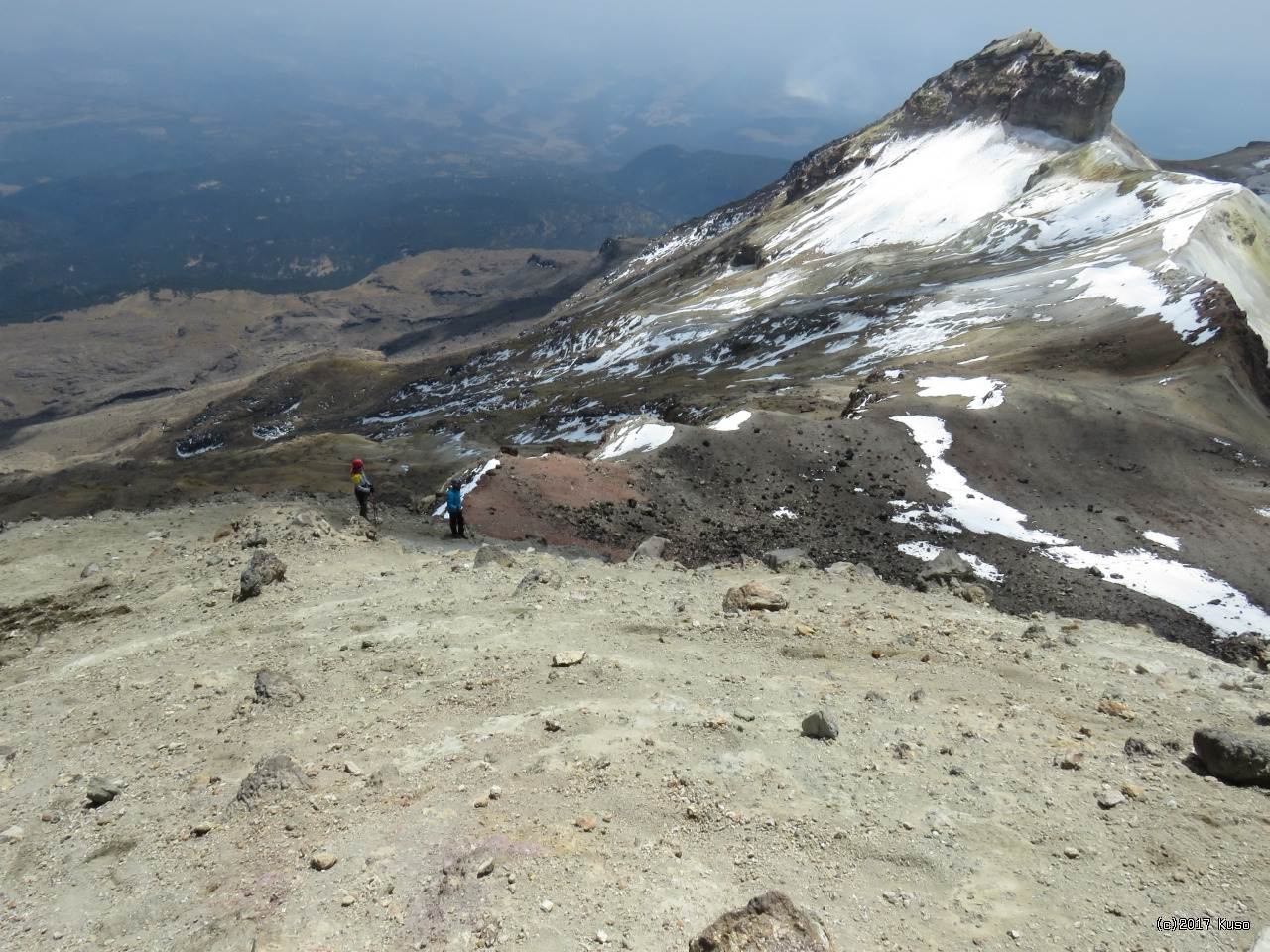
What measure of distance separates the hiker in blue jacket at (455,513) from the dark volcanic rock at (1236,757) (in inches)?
690

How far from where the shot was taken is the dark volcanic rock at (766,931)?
561cm

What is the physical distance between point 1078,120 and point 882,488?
268ft

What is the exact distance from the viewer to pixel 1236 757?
802cm

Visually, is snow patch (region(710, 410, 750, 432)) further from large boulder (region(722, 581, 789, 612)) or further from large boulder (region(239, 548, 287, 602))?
large boulder (region(239, 548, 287, 602))

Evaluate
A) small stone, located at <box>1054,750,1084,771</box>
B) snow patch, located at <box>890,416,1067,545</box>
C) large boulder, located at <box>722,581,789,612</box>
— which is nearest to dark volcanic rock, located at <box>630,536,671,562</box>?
large boulder, located at <box>722,581,789,612</box>

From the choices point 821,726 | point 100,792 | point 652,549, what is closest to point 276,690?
point 100,792

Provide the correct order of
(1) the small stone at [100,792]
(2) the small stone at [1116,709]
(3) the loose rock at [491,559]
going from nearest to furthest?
(1) the small stone at [100,792] → (2) the small stone at [1116,709] → (3) the loose rock at [491,559]

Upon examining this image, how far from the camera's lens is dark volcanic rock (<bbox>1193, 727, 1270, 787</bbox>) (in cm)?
789

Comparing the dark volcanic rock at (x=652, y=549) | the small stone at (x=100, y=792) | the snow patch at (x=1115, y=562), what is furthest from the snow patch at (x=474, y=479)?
the small stone at (x=100, y=792)

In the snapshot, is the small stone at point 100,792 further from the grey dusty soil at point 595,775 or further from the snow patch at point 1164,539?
the snow patch at point 1164,539

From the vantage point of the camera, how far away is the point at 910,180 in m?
92.6

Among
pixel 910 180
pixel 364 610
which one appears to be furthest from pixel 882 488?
pixel 910 180

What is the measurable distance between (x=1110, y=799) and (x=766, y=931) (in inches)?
183

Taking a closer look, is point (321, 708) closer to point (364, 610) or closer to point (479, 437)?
point (364, 610)
